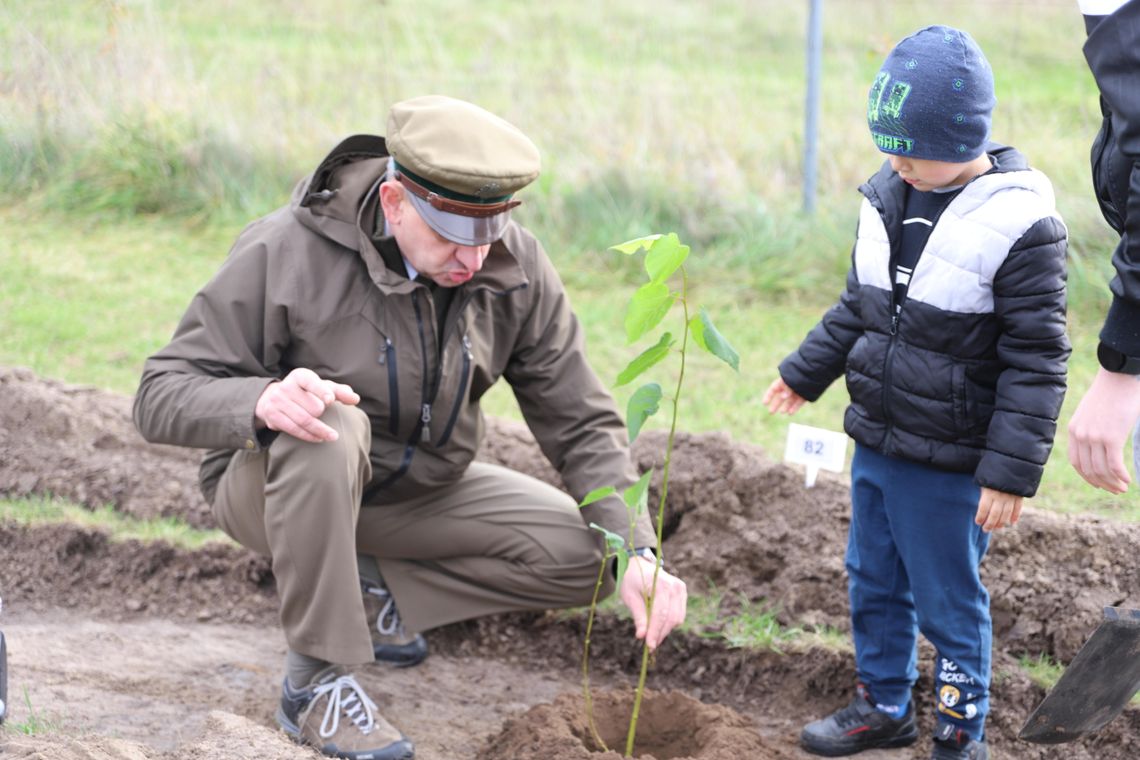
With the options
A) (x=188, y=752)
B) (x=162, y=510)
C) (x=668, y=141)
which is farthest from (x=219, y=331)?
(x=668, y=141)

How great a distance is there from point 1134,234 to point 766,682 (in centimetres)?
180

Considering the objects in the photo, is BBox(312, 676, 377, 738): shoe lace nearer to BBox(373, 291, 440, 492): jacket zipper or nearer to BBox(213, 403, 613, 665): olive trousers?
BBox(213, 403, 613, 665): olive trousers

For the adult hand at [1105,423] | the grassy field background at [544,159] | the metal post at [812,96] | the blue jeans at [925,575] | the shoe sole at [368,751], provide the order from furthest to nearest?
the metal post at [812,96] → the grassy field background at [544,159] → the shoe sole at [368,751] → the blue jeans at [925,575] → the adult hand at [1105,423]

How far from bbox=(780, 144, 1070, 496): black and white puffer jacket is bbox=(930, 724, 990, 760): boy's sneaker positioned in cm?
63

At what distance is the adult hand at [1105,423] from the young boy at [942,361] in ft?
0.77

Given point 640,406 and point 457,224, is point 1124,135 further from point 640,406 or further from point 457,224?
point 457,224

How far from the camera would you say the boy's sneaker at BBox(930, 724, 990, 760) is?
286 centimetres

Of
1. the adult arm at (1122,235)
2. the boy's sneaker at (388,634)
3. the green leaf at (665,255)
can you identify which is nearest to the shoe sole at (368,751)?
the boy's sneaker at (388,634)

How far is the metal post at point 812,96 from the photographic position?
5.77 metres

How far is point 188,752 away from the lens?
254cm

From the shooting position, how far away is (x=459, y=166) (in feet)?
9.35

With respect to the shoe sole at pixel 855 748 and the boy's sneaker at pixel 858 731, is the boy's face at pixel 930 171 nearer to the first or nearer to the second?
the boy's sneaker at pixel 858 731

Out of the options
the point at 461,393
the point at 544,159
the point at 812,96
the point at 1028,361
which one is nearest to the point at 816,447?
the point at 1028,361

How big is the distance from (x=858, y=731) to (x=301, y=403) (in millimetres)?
1533
